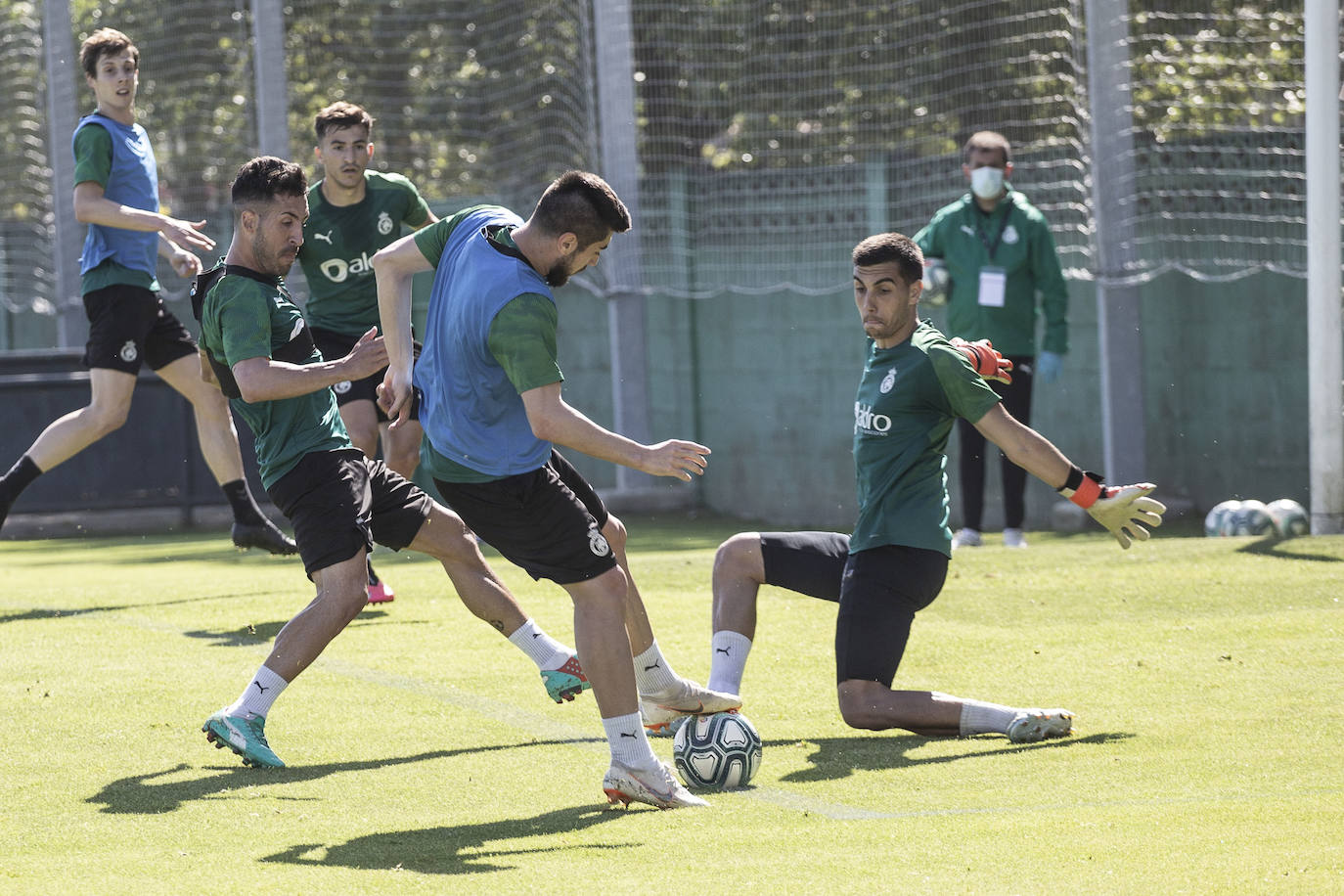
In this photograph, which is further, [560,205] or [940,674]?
[940,674]

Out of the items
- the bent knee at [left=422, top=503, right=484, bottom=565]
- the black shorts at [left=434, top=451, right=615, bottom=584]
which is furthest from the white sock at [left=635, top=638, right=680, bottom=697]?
the bent knee at [left=422, top=503, right=484, bottom=565]

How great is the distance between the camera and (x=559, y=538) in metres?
5.38

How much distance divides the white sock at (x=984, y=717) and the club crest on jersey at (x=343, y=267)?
3945mm

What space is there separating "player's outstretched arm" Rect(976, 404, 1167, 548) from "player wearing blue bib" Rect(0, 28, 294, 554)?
13.9ft

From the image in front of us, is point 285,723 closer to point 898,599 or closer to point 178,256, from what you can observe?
point 898,599

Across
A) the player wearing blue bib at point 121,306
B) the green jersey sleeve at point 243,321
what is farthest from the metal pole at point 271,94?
the green jersey sleeve at point 243,321

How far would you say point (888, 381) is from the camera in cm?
636

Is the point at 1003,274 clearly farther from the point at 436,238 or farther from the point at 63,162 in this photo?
the point at 63,162

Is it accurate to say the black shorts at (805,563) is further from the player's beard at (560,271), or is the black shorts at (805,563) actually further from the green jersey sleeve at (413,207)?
the green jersey sleeve at (413,207)

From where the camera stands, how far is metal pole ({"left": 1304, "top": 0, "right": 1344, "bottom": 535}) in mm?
10711

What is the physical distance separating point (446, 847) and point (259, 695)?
1.40 metres

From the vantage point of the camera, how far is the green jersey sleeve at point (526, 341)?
511 centimetres

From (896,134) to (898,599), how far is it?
10979mm

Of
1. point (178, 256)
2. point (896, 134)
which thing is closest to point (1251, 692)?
point (178, 256)
